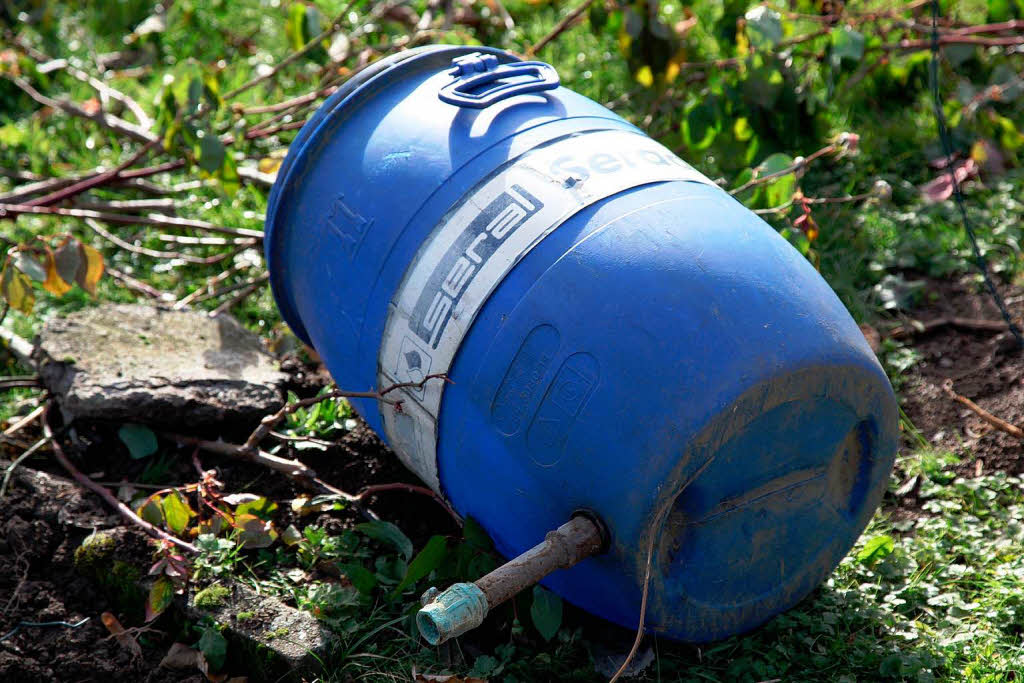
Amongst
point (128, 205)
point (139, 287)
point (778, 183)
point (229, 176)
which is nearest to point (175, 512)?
point (139, 287)

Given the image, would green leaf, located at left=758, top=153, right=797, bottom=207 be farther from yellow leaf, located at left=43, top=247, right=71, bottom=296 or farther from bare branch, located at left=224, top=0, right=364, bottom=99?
yellow leaf, located at left=43, top=247, right=71, bottom=296

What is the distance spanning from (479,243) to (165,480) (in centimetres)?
112

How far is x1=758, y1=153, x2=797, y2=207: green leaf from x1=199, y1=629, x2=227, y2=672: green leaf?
1.72 meters

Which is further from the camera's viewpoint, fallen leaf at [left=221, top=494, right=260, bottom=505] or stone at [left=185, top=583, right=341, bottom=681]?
fallen leaf at [left=221, top=494, right=260, bottom=505]

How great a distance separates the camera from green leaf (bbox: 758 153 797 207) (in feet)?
9.00

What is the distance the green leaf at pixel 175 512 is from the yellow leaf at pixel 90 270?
2.45 feet

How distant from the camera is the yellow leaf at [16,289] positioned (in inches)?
102

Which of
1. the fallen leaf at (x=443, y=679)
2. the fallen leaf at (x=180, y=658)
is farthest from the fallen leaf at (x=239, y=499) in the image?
the fallen leaf at (x=443, y=679)

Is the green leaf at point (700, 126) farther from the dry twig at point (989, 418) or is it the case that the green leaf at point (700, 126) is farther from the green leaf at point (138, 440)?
the green leaf at point (138, 440)

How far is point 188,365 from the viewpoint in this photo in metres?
2.62

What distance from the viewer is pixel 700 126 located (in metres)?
3.27

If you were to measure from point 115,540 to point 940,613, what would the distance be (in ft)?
5.66

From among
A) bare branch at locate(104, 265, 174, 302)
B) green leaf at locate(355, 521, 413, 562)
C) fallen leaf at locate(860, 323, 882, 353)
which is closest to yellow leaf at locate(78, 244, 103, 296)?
bare branch at locate(104, 265, 174, 302)

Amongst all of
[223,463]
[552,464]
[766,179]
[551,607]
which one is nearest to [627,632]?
[551,607]
